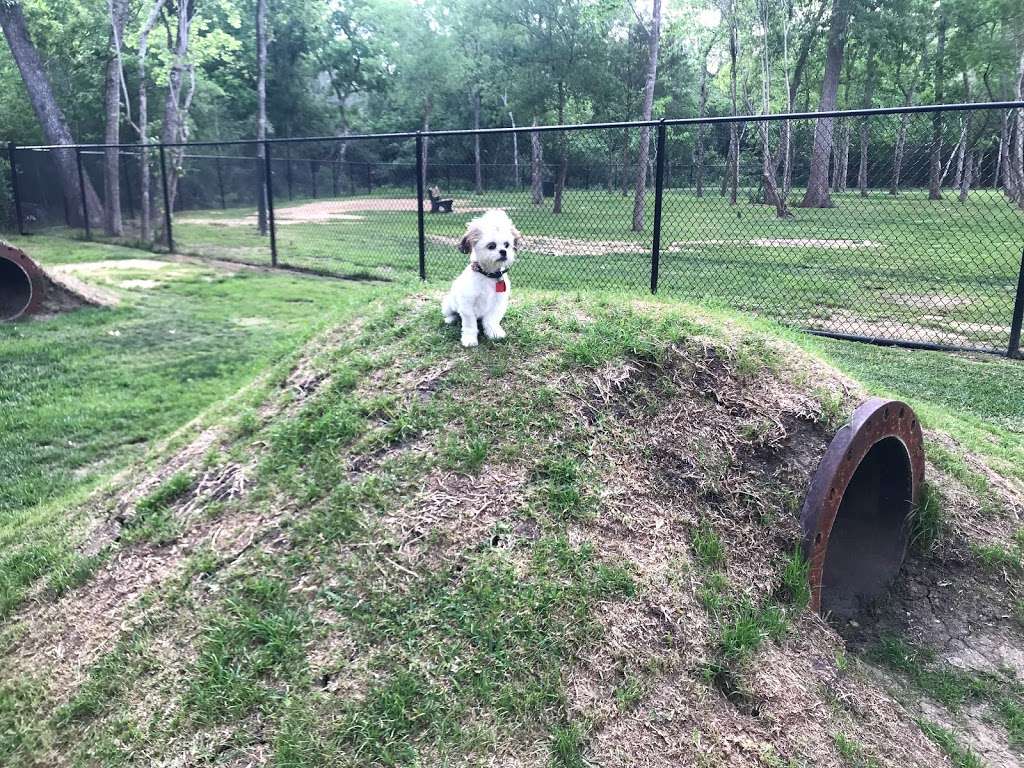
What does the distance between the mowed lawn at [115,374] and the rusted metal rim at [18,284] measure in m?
0.32

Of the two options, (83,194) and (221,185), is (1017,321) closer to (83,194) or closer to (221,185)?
(83,194)

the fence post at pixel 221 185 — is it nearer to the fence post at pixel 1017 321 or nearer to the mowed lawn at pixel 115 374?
the mowed lawn at pixel 115 374

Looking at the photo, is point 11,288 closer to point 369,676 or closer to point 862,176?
point 369,676

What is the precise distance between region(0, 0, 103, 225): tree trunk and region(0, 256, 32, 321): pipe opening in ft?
30.7

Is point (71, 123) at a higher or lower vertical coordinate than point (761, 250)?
higher

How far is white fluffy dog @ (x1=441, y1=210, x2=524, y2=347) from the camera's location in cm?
352

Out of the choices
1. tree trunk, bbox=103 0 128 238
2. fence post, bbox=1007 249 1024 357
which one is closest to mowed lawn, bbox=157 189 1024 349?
fence post, bbox=1007 249 1024 357

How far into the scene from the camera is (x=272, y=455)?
336cm

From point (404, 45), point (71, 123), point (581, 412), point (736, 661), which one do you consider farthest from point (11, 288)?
point (404, 45)

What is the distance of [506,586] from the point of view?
8.71ft

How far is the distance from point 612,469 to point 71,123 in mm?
25092

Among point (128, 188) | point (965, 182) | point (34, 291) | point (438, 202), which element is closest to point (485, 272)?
point (34, 291)

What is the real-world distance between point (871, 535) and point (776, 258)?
8.23 metres

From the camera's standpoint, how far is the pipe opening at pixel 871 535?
358 cm
